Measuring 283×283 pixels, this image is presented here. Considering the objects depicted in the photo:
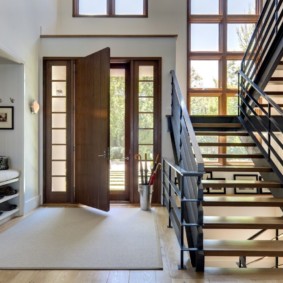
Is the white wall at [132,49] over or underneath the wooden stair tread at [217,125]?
over

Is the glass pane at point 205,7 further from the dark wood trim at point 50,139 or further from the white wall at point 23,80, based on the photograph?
the white wall at point 23,80

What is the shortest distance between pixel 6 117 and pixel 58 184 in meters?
1.47

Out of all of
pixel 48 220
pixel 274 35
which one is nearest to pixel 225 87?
pixel 274 35

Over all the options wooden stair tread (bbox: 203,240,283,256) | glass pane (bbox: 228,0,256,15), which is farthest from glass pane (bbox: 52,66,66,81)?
glass pane (bbox: 228,0,256,15)

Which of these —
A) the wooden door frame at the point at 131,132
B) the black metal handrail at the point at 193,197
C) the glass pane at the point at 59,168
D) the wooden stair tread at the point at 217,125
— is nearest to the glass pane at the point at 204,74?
→ the wooden door frame at the point at 131,132

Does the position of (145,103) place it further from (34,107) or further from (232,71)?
(232,71)

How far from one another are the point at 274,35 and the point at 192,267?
121 inches

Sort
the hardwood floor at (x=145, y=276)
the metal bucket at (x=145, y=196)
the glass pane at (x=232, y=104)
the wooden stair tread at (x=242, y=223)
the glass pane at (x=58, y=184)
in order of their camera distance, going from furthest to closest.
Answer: the glass pane at (x=232, y=104) → the glass pane at (x=58, y=184) → the metal bucket at (x=145, y=196) → the wooden stair tread at (x=242, y=223) → the hardwood floor at (x=145, y=276)

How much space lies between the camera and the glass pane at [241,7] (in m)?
6.30

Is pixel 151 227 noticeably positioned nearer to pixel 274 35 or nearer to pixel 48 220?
pixel 48 220

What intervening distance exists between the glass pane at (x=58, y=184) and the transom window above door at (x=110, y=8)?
3692 mm

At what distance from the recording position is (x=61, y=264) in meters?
2.73

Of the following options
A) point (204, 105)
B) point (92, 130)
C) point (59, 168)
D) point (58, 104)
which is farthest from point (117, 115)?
point (204, 105)

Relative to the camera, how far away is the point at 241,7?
6.32 metres
